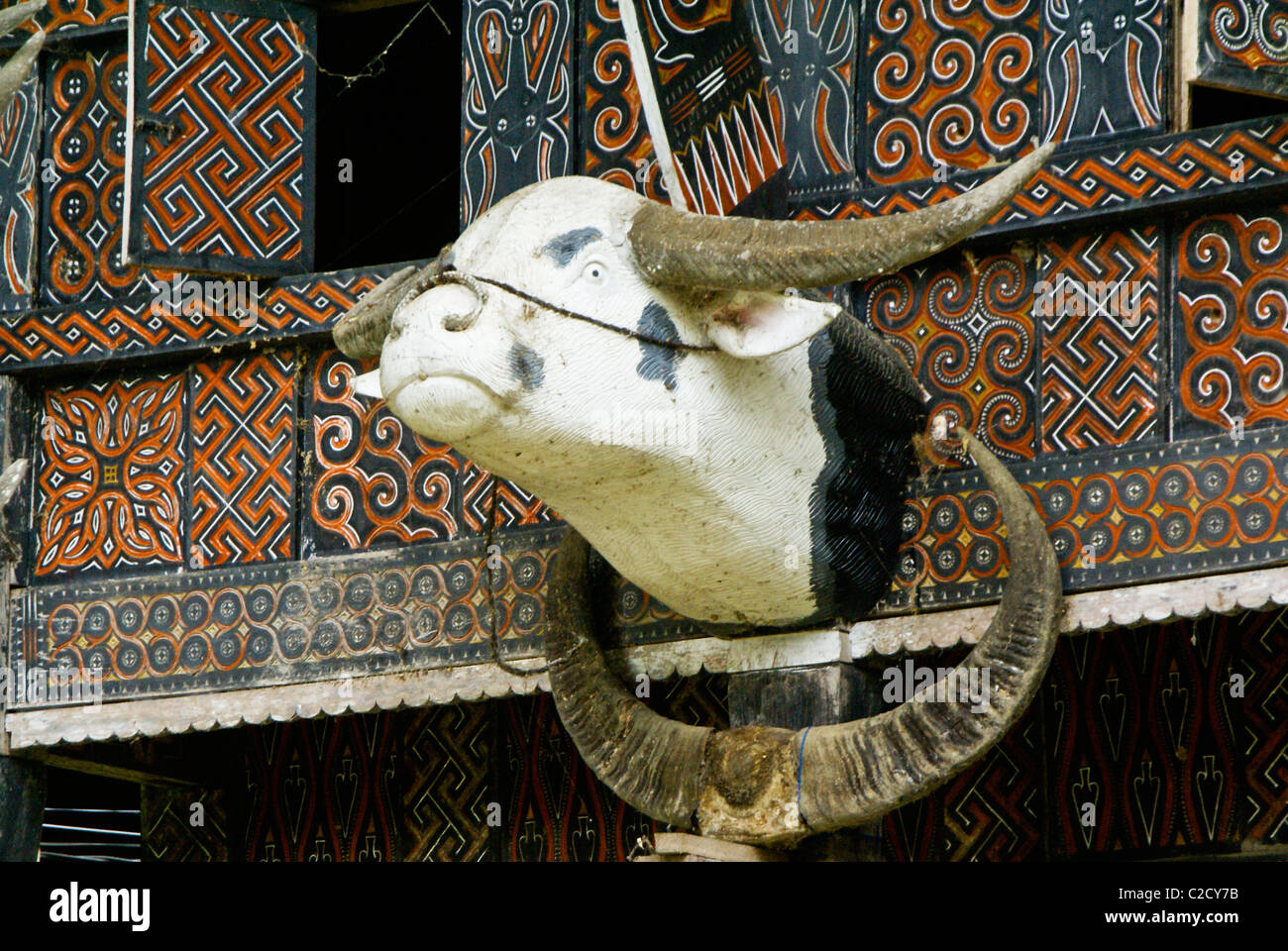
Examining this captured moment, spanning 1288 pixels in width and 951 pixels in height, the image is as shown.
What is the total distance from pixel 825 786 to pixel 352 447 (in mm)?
2011

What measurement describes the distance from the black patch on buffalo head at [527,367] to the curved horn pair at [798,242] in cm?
36

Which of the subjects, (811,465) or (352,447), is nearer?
(811,465)

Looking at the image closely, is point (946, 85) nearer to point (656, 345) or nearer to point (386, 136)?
point (656, 345)

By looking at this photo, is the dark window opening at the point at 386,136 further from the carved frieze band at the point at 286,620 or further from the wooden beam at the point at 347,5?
the carved frieze band at the point at 286,620

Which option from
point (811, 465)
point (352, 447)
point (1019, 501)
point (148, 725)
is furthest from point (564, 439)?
point (148, 725)

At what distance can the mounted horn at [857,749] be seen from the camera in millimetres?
6566

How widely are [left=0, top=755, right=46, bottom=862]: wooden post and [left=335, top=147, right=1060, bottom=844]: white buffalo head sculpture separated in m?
1.93

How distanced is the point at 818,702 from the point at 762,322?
45.5 inches

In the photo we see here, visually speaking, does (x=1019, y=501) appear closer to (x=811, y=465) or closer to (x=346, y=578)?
(x=811, y=465)

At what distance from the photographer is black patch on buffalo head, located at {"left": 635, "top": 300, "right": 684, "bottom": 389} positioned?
20.8 ft

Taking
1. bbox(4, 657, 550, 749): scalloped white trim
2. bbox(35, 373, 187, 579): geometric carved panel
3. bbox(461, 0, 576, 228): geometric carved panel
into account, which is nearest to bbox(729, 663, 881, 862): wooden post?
bbox(4, 657, 550, 749): scalloped white trim

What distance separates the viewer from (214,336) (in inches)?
315

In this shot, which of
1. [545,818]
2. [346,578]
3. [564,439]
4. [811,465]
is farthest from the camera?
[545,818]

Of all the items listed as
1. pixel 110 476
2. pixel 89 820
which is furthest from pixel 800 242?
pixel 89 820
